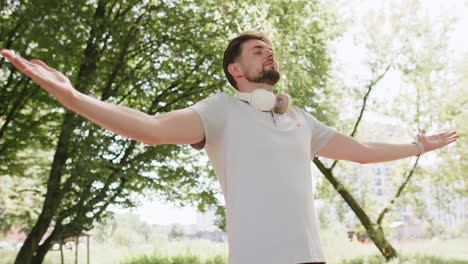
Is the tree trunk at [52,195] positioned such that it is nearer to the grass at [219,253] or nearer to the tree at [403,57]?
the grass at [219,253]

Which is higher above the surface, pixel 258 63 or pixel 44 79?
pixel 258 63

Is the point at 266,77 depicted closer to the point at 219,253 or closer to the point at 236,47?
the point at 236,47

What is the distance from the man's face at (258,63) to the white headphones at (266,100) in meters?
0.11

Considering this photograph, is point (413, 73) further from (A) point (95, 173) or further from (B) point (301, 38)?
(A) point (95, 173)

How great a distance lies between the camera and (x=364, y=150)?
8.87 feet

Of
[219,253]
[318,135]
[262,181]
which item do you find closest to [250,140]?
[262,181]

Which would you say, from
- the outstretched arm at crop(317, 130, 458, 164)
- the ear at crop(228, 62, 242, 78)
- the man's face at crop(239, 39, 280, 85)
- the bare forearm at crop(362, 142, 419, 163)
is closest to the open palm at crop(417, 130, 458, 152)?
the outstretched arm at crop(317, 130, 458, 164)

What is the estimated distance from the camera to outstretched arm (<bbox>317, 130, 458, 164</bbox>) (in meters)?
2.63

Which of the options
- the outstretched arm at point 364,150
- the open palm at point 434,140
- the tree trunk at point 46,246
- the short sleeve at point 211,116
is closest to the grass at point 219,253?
the tree trunk at point 46,246

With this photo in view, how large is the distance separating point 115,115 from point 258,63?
875 mm

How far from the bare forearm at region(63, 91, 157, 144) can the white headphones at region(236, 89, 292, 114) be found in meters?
0.55

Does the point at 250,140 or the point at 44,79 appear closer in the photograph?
the point at 44,79

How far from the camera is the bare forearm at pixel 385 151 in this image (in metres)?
2.73

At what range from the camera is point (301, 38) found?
10.5 m
